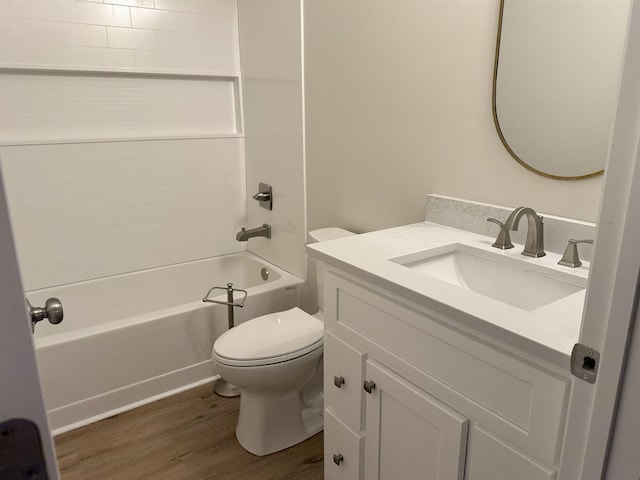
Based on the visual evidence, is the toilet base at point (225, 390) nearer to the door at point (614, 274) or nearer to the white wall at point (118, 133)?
the white wall at point (118, 133)

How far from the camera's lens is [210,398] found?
228cm

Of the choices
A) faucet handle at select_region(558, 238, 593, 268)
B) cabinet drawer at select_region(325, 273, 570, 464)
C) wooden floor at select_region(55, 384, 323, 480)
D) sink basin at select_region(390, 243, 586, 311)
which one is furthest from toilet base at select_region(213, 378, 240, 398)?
faucet handle at select_region(558, 238, 593, 268)

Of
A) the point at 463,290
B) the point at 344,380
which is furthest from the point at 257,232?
the point at 463,290

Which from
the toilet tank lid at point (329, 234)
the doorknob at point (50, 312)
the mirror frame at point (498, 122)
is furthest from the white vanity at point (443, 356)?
the doorknob at point (50, 312)

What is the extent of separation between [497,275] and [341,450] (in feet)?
2.38

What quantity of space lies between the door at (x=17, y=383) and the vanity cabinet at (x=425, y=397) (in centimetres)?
77

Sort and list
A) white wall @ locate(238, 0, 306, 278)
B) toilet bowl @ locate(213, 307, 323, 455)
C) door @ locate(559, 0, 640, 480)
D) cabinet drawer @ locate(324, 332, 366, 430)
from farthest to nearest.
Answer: white wall @ locate(238, 0, 306, 278) → toilet bowl @ locate(213, 307, 323, 455) → cabinet drawer @ locate(324, 332, 366, 430) → door @ locate(559, 0, 640, 480)

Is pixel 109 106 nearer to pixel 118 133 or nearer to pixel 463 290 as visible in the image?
pixel 118 133

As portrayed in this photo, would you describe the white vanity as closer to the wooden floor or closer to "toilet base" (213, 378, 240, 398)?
the wooden floor

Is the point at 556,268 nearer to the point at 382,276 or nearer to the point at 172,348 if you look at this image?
the point at 382,276

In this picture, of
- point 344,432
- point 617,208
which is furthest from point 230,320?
point 617,208

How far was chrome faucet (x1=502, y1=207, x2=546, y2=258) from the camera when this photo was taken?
127 cm

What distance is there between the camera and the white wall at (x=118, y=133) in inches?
90.4

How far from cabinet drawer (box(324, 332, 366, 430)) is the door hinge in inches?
26.5
